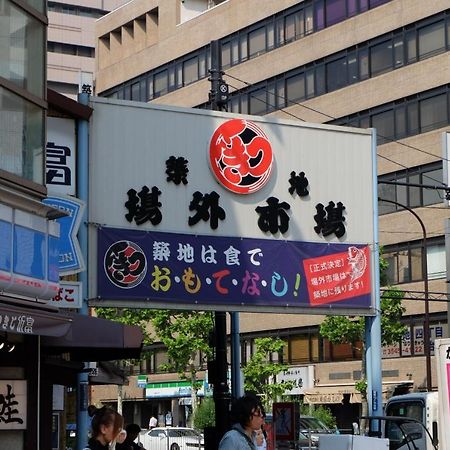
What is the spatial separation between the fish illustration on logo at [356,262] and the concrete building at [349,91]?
1196 inches

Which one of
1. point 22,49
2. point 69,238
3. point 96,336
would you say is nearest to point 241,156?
point 69,238

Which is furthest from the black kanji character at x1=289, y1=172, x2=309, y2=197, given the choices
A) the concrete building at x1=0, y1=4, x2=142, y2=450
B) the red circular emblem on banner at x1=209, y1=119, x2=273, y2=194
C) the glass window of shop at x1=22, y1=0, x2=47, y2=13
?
the glass window of shop at x1=22, y1=0, x2=47, y2=13

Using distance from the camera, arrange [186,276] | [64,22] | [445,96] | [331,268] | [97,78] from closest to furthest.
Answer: [186,276], [331,268], [445,96], [97,78], [64,22]

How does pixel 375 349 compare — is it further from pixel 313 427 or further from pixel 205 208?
pixel 313 427

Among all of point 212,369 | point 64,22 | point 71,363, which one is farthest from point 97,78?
point 71,363

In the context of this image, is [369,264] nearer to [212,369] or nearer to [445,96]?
[212,369]

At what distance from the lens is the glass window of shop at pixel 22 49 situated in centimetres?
1411

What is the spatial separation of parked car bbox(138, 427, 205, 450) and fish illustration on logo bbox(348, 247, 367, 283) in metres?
24.5

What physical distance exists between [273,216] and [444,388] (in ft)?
31.4

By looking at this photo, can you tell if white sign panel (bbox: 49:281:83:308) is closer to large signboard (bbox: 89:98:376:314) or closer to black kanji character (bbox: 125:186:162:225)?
large signboard (bbox: 89:98:376:314)

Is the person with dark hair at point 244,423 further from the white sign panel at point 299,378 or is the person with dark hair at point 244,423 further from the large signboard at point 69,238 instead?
the white sign panel at point 299,378

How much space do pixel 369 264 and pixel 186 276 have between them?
4.07 m

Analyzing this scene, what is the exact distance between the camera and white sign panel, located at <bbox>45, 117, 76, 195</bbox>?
20031 millimetres

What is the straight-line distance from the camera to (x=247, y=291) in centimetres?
2158
